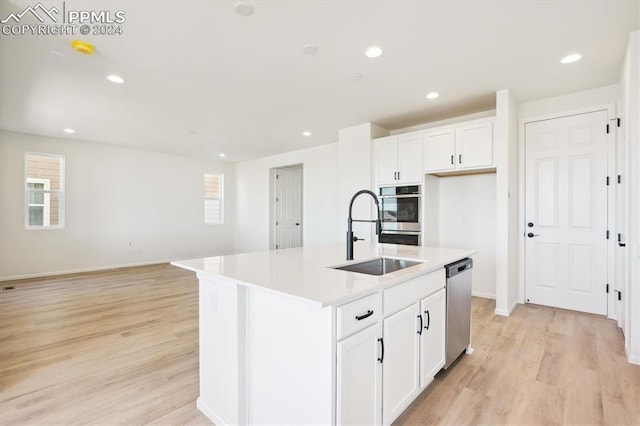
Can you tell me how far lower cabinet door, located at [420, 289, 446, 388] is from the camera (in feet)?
6.41

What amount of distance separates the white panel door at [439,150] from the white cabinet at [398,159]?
0.10 metres

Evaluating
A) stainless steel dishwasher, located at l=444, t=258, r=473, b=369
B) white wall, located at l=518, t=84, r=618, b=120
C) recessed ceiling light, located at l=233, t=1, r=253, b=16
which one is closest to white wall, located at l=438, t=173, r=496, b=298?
white wall, located at l=518, t=84, r=618, b=120

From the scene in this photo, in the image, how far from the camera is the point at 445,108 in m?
4.18

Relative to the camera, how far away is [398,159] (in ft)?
14.8

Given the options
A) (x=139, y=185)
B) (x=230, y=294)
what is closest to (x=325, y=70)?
(x=230, y=294)

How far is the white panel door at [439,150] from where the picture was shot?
4008 millimetres

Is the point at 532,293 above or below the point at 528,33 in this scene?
below

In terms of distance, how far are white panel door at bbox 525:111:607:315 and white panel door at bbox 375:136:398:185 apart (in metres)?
1.71

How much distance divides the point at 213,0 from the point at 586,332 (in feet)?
14.7

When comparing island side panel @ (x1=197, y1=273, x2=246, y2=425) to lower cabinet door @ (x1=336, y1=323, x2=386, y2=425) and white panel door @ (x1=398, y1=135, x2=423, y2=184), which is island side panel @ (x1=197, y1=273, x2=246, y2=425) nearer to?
lower cabinet door @ (x1=336, y1=323, x2=386, y2=425)

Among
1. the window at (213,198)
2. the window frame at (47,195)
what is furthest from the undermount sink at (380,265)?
the window at (213,198)

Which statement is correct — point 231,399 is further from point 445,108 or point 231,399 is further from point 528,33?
point 445,108

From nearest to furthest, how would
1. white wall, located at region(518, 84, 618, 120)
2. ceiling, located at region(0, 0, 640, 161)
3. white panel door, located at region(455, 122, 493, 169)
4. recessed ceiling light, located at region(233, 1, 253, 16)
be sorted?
recessed ceiling light, located at region(233, 1, 253, 16) < ceiling, located at region(0, 0, 640, 161) < white wall, located at region(518, 84, 618, 120) < white panel door, located at region(455, 122, 493, 169)

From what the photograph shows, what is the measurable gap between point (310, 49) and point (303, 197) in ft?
15.1
